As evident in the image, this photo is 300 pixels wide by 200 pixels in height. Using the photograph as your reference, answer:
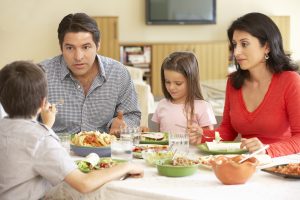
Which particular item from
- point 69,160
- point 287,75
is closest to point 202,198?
point 69,160

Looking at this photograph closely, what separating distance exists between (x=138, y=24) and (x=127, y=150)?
7.59m

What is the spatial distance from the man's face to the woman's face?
2.47 feet

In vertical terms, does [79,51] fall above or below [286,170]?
above

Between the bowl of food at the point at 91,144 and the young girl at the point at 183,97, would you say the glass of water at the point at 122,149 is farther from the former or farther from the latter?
the young girl at the point at 183,97

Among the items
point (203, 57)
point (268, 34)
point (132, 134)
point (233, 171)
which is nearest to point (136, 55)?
point (203, 57)

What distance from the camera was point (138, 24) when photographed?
9.72 meters

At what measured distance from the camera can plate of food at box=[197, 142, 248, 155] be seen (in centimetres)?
234

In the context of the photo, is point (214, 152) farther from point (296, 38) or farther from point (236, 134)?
point (296, 38)

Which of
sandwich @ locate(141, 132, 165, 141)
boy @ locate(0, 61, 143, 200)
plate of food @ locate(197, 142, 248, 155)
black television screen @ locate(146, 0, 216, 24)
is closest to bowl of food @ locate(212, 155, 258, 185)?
boy @ locate(0, 61, 143, 200)

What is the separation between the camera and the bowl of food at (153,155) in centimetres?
218

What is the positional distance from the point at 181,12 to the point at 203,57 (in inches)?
33.5

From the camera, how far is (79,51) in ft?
9.45

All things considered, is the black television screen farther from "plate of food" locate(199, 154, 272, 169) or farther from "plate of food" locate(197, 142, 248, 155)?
"plate of food" locate(199, 154, 272, 169)

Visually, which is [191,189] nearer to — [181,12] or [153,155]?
[153,155]
